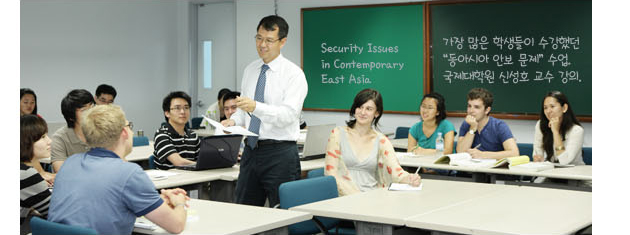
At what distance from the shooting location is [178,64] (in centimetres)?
1058

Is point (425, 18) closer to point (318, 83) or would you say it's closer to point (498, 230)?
point (318, 83)

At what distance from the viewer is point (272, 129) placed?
160 inches

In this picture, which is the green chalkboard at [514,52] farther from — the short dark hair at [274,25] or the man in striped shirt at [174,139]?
the short dark hair at [274,25]

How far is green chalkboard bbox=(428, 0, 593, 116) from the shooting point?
7.20 m

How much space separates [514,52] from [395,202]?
453cm

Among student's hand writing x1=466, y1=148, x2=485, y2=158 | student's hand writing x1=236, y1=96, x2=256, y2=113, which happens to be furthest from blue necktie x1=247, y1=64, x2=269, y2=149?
student's hand writing x1=466, y1=148, x2=485, y2=158

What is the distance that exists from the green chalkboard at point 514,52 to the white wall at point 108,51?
14.1 feet

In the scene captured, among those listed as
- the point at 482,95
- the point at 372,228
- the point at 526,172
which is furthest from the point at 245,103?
the point at 482,95

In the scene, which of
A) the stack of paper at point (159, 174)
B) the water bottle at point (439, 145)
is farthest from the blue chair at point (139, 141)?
the water bottle at point (439, 145)

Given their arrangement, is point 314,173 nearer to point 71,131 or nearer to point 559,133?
point 71,131

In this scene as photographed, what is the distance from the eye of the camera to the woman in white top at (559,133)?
5.23 metres

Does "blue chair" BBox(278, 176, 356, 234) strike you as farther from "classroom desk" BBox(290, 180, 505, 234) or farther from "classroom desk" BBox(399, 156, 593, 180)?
"classroom desk" BBox(399, 156, 593, 180)

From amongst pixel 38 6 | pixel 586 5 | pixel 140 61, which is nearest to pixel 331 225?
pixel 586 5
